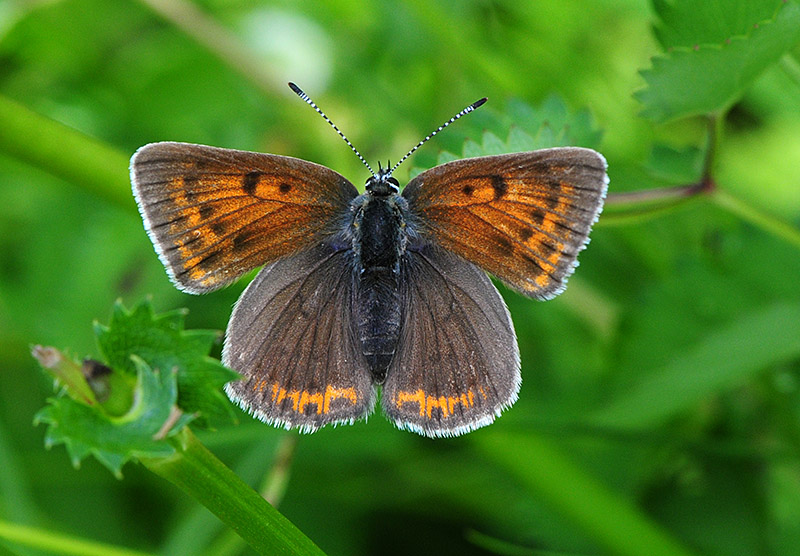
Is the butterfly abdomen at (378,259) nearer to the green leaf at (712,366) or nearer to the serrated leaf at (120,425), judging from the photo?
the serrated leaf at (120,425)

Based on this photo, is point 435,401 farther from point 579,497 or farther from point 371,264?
point 579,497

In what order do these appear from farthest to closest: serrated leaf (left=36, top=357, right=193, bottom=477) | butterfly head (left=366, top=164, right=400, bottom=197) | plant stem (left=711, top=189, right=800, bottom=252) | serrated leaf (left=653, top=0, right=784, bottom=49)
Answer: butterfly head (left=366, top=164, right=400, bottom=197) < plant stem (left=711, top=189, right=800, bottom=252) < serrated leaf (left=653, top=0, right=784, bottom=49) < serrated leaf (left=36, top=357, right=193, bottom=477)

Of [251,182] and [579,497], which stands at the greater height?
[251,182]

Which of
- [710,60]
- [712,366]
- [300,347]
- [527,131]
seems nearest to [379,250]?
[300,347]

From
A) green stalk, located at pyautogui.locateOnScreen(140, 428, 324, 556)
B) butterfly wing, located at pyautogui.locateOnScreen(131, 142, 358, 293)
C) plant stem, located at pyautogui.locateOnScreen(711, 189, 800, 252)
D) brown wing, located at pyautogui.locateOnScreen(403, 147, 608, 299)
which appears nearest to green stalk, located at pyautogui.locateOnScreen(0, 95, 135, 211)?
butterfly wing, located at pyautogui.locateOnScreen(131, 142, 358, 293)

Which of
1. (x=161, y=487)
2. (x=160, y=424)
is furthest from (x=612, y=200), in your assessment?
(x=161, y=487)

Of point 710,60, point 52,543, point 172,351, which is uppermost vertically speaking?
point 710,60

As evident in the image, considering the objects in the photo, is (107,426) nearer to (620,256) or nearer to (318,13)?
(620,256)

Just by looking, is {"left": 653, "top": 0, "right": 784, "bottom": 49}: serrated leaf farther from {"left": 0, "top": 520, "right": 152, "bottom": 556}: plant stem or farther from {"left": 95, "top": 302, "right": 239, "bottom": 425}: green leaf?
{"left": 0, "top": 520, "right": 152, "bottom": 556}: plant stem
